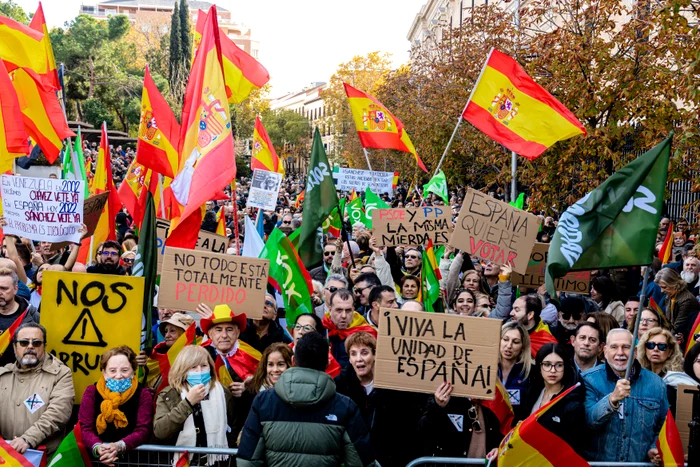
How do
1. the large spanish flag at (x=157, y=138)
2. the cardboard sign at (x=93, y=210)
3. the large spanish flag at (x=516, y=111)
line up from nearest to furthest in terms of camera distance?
the large spanish flag at (x=516, y=111)
the cardboard sign at (x=93, y=210)
the large spanish flag at (x=157, y=138)

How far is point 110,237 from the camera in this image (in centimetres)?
1201

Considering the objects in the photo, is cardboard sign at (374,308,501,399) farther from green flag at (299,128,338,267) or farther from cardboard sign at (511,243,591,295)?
cardboard sign at (511,243,591,295)

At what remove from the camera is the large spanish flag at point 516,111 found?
35.8 ft

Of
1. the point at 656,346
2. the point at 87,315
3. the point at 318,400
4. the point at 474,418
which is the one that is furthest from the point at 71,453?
the point at 656,346

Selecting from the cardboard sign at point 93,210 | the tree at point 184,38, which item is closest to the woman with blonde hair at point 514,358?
the cardboard sign at point 93,210

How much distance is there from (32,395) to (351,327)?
2549 mm

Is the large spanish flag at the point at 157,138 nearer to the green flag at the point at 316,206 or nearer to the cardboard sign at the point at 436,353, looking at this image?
the green flag at the point at 316,206

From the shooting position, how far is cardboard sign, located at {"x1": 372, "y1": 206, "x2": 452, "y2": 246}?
1098 cm

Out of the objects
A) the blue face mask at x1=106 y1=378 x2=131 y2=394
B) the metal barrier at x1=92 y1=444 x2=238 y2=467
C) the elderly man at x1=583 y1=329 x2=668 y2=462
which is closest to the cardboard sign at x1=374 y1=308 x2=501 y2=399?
the elderly man at x1=583 y1=329 x2=668 y2=462

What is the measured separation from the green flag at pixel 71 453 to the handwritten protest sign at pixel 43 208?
4.36m

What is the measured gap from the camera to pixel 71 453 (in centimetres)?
569

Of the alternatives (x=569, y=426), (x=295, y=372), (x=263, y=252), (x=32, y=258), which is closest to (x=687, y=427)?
(x=569, y=426)

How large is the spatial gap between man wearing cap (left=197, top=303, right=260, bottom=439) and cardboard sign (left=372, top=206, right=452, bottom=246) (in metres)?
4.17

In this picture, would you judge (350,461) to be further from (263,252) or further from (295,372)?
(263,252)
